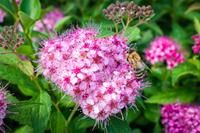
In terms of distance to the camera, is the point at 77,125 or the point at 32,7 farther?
the point at 32,7

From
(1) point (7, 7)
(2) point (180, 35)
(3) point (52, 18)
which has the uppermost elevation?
(3) point (52, 18)

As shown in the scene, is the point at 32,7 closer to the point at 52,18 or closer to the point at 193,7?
the point at 52,18

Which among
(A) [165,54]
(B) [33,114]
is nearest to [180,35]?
(A) [165,54]

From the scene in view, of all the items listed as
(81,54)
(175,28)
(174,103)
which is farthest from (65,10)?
(81,54)

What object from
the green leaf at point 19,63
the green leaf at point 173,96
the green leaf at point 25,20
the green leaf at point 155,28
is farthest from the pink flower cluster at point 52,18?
the green leaf at point 19,63

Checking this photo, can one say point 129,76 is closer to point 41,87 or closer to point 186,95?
point 41,87

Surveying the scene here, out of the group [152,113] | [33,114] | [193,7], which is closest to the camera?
[33,114]

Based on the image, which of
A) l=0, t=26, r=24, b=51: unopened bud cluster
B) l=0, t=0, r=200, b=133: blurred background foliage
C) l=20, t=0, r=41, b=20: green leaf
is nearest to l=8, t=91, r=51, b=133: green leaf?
l=0, t=0, r=200, b=133: blurred background foliage
